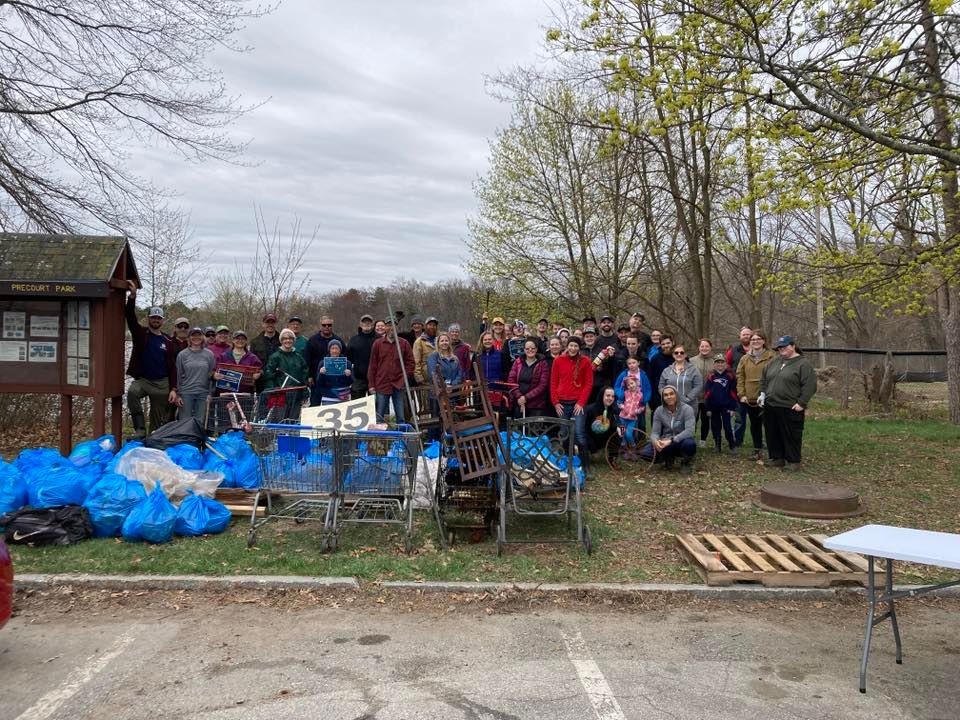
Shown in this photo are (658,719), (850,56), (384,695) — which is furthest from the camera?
(850,56)

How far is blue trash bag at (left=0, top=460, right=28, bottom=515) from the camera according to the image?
6.79 m

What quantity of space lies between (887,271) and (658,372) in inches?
143

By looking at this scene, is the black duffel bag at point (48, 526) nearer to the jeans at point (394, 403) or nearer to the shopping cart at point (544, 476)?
the shopping cart at point (544, 476)

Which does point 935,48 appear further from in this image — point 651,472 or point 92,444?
point 92,444

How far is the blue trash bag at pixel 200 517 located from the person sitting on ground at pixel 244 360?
3.52 meters

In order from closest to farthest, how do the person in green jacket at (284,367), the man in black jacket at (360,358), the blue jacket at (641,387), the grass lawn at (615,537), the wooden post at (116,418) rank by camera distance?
the grass lawn at (615,537)
the wooden post at (116,418)
the blue jacket at (641,387)
the person in green jacket at (284,367)
the man in black jacket at (360,358)

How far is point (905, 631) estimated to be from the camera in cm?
504

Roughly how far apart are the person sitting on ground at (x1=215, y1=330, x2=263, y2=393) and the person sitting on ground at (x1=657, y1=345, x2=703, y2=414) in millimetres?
5926

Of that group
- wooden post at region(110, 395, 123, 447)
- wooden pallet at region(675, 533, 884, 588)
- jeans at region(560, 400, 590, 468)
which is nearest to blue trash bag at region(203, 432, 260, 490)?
wooden post at region(110, 395, 123, 447)

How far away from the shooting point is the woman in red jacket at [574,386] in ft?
30.9

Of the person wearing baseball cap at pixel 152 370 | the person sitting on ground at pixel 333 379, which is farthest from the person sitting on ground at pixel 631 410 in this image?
the person wearing baseball cap at pixel 152 370

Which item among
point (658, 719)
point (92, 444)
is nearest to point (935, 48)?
point (658, 719)

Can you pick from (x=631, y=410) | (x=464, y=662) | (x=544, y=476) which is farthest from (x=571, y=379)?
(x=464, y=662)

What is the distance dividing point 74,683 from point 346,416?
323 centimetres
